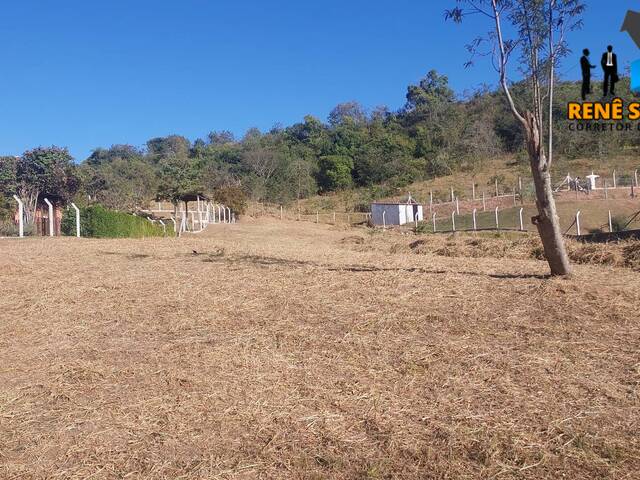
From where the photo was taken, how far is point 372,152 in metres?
62.2

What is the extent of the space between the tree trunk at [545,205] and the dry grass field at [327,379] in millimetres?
404

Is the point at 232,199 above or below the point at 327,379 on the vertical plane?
above

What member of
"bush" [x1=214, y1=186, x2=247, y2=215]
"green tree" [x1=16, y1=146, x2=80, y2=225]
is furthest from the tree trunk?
"green tree" [x1=16, y1=146, x2=80, y2=225]

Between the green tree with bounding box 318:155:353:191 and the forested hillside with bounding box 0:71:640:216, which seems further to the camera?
the green tree with bounding box 318:155:353:191

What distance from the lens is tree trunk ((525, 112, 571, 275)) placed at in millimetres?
6527

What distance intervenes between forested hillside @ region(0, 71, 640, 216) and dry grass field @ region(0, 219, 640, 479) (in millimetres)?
38062

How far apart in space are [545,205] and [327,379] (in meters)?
4.07

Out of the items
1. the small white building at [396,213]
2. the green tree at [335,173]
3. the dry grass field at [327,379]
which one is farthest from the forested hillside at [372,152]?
the dry grass field at [327,379]

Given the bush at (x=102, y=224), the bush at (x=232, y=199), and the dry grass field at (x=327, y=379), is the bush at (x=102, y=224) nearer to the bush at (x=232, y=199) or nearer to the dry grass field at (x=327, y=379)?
the dry grass field at (x=327, y=379)

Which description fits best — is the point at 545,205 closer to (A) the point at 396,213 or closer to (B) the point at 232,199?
(A) the point at 396,213

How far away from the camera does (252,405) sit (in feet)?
11.2

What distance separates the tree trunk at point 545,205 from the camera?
21.4 feet

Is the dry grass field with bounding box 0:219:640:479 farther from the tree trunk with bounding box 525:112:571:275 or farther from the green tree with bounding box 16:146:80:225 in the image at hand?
the green tree with bounding box 16:146:80:225

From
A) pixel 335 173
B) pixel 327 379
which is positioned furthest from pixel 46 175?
pixel 327 379
